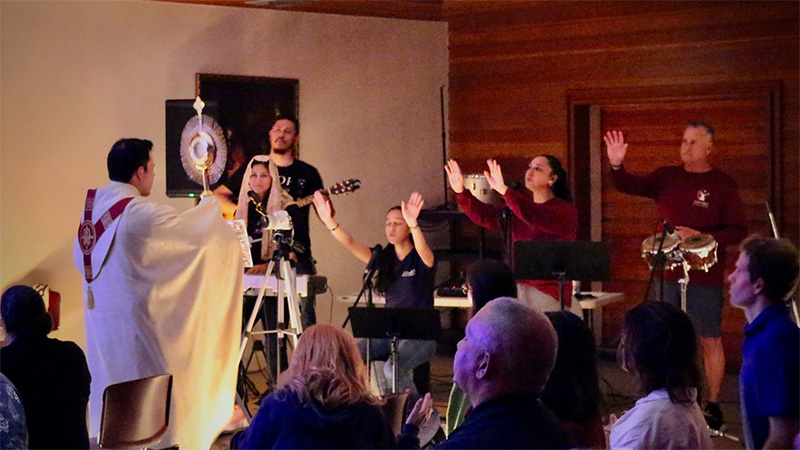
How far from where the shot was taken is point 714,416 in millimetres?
5578

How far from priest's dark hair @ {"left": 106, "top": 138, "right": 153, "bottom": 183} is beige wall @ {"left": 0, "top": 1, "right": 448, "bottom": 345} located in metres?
2.07

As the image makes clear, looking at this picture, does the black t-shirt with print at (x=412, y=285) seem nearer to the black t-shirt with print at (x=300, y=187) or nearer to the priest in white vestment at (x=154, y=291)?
the black t-shirt with print at (x=300, y=187)

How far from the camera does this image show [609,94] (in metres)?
7.56

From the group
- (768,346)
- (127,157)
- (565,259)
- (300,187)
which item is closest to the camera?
(768,346)

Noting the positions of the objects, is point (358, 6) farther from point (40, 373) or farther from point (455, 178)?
point (40, 373)

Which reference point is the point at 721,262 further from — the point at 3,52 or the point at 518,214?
the point at 3,52

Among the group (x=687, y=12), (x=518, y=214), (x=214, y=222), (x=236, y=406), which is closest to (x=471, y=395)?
(x=214, y=222)

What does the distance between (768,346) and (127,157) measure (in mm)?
3005

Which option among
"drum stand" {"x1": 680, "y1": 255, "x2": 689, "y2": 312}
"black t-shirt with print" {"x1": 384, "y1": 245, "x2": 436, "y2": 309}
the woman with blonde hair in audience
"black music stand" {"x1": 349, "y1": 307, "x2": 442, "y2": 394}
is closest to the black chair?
the woman with blonde hair in audience

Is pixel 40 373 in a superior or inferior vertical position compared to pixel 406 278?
inferior

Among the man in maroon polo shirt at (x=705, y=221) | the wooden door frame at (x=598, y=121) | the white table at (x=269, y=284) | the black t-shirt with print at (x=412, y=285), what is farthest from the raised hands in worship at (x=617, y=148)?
the white table at (x=269, y=284)

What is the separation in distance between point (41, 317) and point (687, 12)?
528 centimetres

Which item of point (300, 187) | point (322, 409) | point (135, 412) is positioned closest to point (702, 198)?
point (300, 187)

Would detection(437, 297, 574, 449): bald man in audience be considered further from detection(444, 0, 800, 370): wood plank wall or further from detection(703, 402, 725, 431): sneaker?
detection(444, 0, 800, 370): wood plank wall
